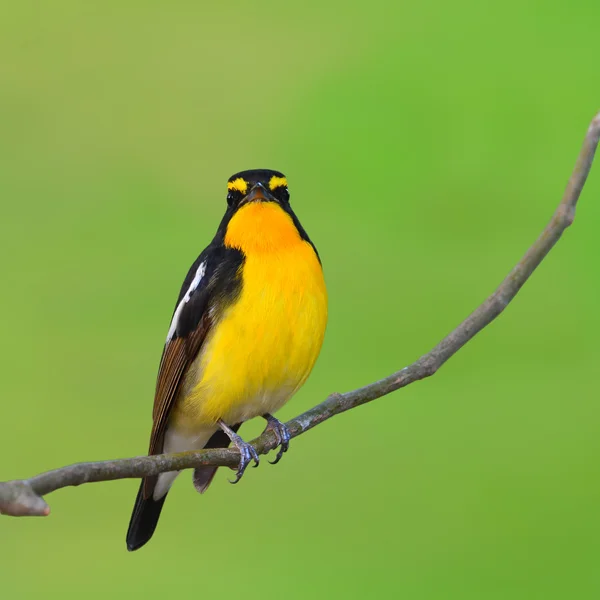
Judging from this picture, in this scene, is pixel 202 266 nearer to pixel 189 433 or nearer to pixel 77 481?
pixel 189 433

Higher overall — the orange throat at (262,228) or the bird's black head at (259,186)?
the bird's black head at (259,186)

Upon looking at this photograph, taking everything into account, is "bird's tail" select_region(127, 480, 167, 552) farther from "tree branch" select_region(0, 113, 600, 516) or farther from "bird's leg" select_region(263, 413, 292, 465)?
"tree branch" select_region(0, 113, 600, 516)

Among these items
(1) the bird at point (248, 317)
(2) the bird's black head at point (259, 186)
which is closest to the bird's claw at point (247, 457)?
(1) the bird at point (248, 317)

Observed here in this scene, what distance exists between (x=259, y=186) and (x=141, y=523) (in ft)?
3.28

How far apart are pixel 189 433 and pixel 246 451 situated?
0.40 metres

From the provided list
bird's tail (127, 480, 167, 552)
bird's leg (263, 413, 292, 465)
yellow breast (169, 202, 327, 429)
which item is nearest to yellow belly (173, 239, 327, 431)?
yellow breast (169, 202, 327, 429)

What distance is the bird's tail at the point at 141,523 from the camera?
243 cm

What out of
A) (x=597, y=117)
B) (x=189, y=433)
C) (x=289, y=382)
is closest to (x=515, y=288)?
(x=597, y=117)

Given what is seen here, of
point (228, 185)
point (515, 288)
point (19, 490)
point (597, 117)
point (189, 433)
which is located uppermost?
point (228, 185)

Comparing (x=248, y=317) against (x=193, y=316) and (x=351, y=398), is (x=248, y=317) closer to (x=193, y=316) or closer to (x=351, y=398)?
(x=193, y=316)

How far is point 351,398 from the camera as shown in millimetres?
1667

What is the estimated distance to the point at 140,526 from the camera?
2441 millimetres

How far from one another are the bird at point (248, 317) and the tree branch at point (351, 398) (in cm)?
30

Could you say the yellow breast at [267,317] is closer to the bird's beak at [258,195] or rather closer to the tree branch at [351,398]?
the bird's beak at [258,195]
